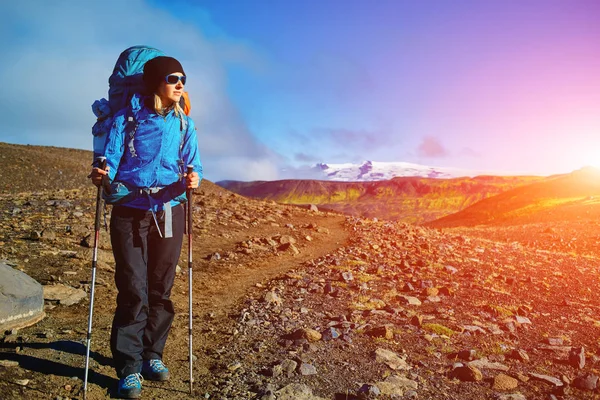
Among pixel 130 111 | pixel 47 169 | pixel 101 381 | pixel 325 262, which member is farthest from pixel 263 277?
pixel 47 169

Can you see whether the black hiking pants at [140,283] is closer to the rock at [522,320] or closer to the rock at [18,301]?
the rock at [18,301]

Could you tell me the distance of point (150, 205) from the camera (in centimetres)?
463

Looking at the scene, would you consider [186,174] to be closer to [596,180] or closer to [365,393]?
[365,393]

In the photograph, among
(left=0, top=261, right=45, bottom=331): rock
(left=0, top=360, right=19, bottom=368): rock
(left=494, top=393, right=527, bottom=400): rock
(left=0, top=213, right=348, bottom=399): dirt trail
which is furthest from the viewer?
(left=0, top=261, right=45, bottom=331): rock

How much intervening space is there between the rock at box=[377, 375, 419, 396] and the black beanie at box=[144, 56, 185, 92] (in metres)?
3.85

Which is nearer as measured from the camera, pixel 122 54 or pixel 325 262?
pixel 122 54

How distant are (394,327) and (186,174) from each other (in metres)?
3.89

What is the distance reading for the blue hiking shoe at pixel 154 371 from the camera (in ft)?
16.0

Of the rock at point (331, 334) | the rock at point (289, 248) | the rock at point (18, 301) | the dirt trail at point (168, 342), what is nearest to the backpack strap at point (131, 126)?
the dirt trail at point (168, 342)

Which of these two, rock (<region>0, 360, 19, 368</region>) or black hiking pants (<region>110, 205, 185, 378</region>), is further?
rock (<region>0, 360, 19, 368</region>)

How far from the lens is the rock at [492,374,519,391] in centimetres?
509

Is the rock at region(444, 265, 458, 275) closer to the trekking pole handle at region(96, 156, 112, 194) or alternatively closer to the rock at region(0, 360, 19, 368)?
the trekking pole handle at region(96, 156, 112, 194)

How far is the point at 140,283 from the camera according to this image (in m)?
4.67

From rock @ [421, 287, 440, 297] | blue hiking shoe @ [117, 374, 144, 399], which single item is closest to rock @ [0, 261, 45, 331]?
blue hiking shoe @ [117, 374, 144, 399]
